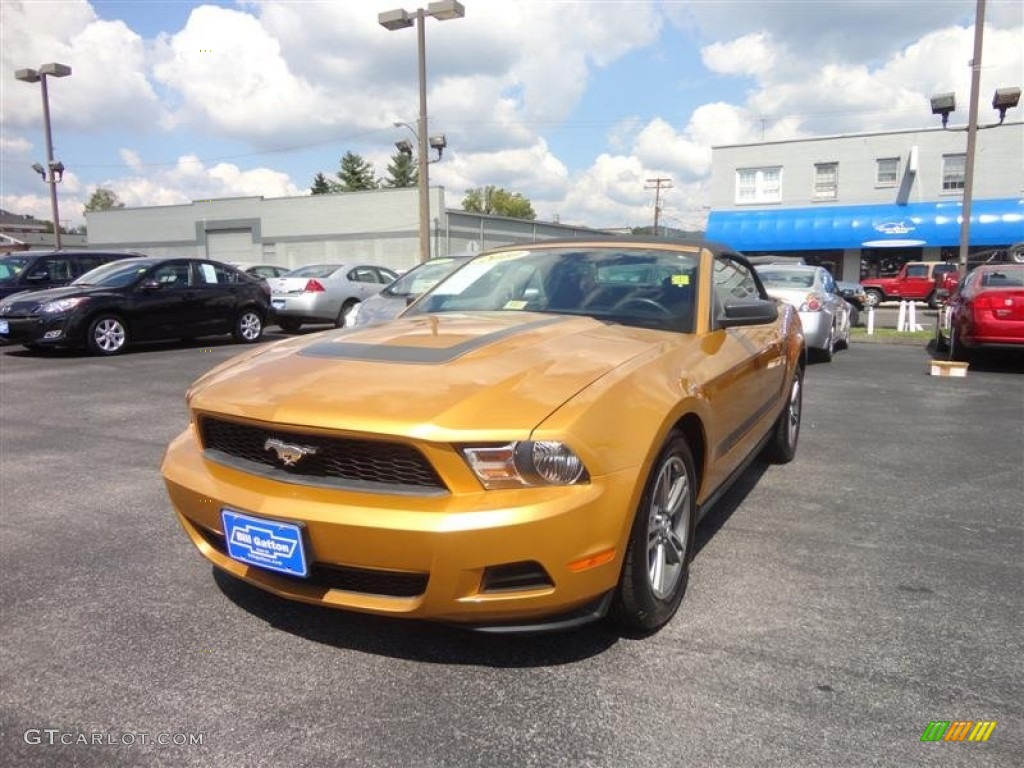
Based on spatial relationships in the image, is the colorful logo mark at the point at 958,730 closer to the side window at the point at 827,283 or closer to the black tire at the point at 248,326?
the side window at the point at 827,283

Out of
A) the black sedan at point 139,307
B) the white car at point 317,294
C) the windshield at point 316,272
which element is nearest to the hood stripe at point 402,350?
the black sedan at point 139,307

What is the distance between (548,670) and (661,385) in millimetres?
1073

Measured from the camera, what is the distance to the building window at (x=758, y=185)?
3466 cm

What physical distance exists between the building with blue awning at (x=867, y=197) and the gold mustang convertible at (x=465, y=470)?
93.7 feet

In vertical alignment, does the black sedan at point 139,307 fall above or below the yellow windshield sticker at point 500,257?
below

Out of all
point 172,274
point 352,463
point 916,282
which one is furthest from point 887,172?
point 352,463

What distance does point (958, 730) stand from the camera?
2.20 metres

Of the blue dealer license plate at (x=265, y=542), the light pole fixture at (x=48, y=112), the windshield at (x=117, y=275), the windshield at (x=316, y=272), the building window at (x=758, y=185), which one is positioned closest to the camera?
the blue dealer license plate at (x=265, y=542)

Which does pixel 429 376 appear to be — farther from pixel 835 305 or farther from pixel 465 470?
pixel 835 305

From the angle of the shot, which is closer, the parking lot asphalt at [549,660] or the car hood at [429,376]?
the parking lot asphalt at [549,660]

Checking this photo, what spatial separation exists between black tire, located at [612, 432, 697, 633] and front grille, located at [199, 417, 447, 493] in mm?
728

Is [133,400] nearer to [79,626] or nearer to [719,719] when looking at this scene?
[79,626]

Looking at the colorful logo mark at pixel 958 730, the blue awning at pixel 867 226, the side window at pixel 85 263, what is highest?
the blue awning at pixel 867 226

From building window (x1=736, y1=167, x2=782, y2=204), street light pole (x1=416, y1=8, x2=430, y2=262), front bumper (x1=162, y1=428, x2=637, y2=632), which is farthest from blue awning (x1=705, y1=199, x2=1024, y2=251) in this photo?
front bumper (x1=162, y1=428, x2=637, y2=632)
